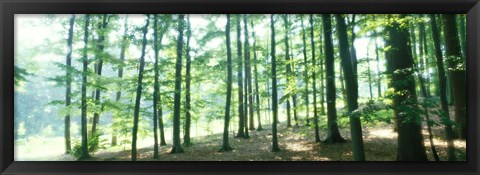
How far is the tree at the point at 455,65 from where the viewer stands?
2.96 m

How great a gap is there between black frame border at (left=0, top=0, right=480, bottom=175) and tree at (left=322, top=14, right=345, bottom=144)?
5.88 ft

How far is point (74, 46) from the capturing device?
3639 mm

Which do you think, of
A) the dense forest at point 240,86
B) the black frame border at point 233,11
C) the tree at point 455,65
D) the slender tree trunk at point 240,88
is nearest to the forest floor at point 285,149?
the dense forest at point 240,86

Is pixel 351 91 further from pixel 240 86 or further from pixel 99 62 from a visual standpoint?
pixel 99 62

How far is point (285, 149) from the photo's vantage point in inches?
170

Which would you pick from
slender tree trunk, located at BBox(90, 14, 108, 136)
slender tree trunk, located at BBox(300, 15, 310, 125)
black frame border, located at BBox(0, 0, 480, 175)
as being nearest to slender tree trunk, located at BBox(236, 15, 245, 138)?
slender tree trunk, located at BBox(300, 15, 310, 125)

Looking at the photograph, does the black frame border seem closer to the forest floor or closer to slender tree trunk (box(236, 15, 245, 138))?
the forest floor

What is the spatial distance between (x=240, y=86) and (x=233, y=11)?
2685mm

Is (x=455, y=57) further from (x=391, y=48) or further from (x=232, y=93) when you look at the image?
(x=232, y=93)

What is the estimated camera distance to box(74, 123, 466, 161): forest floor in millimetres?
3865

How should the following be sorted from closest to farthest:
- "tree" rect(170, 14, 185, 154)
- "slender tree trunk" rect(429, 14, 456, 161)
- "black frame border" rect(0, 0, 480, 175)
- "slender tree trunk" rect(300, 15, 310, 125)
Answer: "black frame border" rect(0, 0, 480, 175) → "slender tree trunk" rect(429, 14, 456, 161) → "tree" rect(170, 14, 185, 154) → "slender tree trunk" rect(300, 15, 310, 125)

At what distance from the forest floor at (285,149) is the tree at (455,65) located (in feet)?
2.09

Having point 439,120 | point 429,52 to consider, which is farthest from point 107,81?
point 429,52

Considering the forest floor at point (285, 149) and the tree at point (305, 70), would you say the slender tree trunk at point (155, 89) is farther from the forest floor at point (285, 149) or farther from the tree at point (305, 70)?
the tree at point (305, 70)
